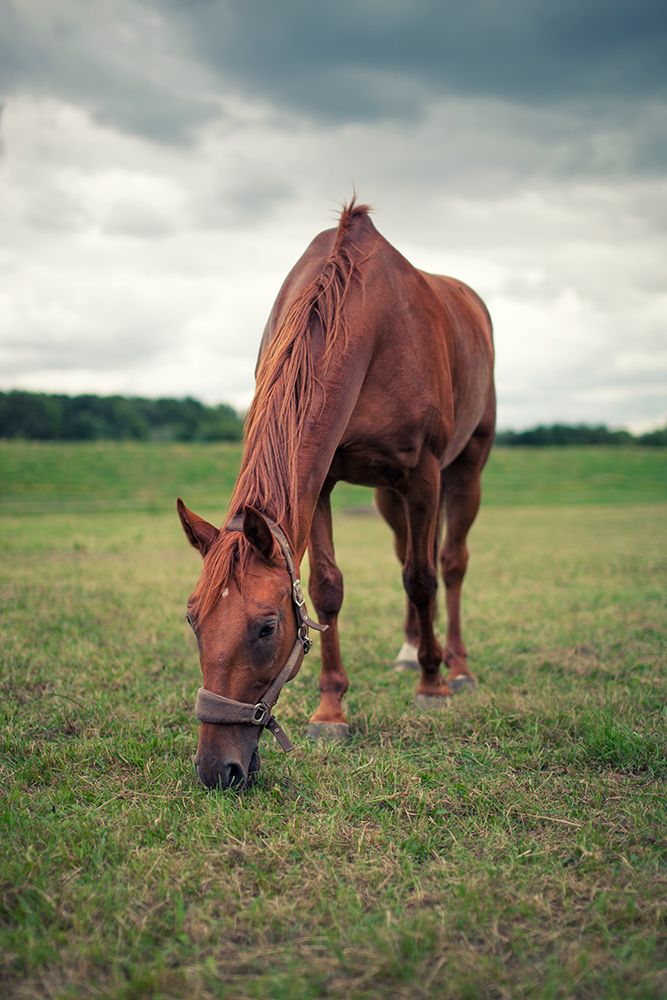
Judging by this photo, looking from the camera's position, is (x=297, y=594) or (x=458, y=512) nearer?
(x=297, y=594)

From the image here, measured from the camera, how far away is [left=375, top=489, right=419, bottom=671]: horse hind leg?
4.45 meters

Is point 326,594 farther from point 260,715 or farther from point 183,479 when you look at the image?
point 183,479

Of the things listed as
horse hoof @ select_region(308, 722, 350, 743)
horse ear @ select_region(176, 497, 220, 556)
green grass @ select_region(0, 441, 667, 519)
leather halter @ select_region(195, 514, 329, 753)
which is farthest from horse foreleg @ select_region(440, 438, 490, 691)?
green grass @ select_region(0, 441, 667, 519)

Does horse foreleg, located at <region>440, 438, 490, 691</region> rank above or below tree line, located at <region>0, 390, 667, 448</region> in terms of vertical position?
below

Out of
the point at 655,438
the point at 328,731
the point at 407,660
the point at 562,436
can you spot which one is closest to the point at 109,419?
the point at 562,436

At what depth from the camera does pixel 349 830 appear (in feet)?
7.06

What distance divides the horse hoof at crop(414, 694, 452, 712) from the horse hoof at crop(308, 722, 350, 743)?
0.50 meters

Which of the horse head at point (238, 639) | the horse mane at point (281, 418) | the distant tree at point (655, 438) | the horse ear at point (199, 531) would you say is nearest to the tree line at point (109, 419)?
the distant tree at point (655, 438)

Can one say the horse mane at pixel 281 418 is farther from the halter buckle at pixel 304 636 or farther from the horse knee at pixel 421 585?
the horse knee at pixel 421 585

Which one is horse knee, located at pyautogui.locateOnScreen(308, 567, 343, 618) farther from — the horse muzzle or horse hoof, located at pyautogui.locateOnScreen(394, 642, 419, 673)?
the horse muzzle

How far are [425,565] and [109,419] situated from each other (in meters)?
55.9

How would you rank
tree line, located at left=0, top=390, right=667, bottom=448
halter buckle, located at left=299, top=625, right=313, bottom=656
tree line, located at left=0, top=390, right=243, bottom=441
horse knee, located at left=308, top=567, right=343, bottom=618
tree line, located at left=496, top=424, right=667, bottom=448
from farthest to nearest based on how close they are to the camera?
tree line, located at left=496, top=424, right=667, bottom=448
tree line, located at left=0, top=390, right=667, bottom=448
tree line, located at left=0, top=390, right=243, bottom=441
horse knee, located at left=308, top=567, right=343, bottom=618
halter buckle, located at left=299, top=625, right=313, bottom=656

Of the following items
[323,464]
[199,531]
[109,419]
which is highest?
[109,419]

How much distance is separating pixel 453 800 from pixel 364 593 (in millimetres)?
4853
